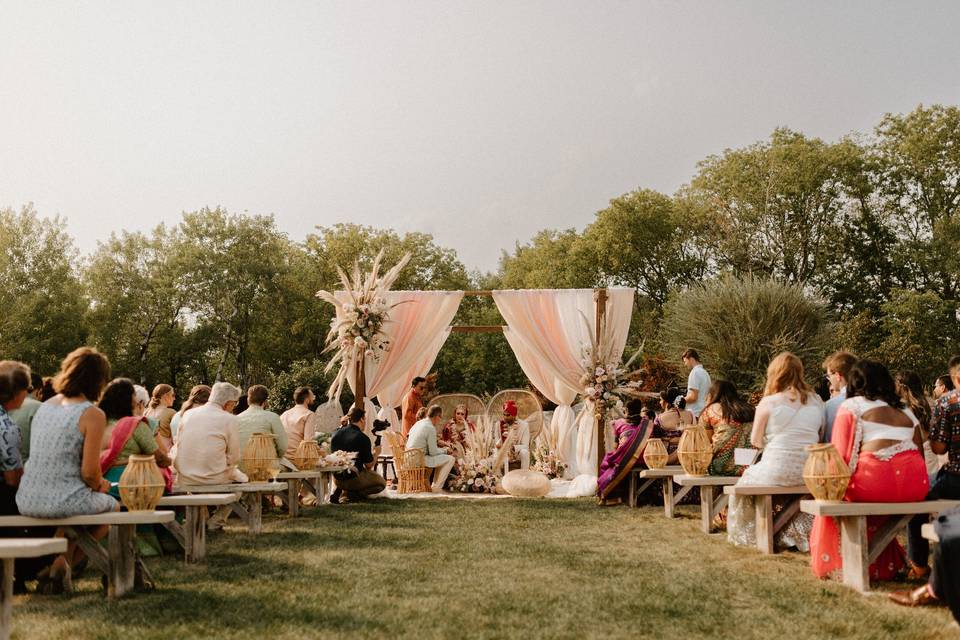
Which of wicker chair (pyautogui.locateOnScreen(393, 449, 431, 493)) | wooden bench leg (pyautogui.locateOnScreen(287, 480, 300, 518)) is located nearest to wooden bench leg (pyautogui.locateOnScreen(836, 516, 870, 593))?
wooden bench leg (pyautogui.locateOnScreen(287, 480, 300, 518))

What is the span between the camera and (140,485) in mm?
5031

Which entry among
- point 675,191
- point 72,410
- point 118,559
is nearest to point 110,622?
point 118,559

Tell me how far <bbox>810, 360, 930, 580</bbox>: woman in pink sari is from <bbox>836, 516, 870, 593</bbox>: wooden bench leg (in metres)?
0.16

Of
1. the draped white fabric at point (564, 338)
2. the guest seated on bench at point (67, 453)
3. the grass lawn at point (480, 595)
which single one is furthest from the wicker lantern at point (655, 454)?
the guest seated on bench at point (67, 453)

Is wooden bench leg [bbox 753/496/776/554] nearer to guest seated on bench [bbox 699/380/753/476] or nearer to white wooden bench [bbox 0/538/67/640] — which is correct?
guest seated on bench [bbox 699/380/753/476]

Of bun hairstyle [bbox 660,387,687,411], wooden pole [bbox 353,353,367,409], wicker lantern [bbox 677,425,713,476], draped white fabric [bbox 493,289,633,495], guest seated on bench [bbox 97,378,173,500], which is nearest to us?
guest seated on bench [bbox 97,378,173,500]

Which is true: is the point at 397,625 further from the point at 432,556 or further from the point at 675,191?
the point at 675,191

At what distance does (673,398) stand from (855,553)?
6422 millimetres

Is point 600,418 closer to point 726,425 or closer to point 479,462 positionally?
point 479,462

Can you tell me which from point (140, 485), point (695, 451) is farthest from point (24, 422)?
point (695, 451)

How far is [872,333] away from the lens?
2870 centimetres

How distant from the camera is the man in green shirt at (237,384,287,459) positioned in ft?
27.9

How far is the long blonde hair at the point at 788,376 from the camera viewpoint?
644cm

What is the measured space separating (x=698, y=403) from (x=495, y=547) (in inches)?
199
